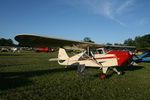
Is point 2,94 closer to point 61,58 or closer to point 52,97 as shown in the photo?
point 52,97

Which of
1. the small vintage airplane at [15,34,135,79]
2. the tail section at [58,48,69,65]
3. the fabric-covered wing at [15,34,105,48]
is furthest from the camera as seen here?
the tail section at [58,48,69,65]

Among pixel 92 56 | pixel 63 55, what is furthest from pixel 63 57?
pixel 92 56

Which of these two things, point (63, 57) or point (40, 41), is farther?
point (63, 57)

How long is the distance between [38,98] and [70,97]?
0.97m

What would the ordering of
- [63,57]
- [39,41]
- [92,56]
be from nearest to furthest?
[39,41] → [92,56] → [63,57]

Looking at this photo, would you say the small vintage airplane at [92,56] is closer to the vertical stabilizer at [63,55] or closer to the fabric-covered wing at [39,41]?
the fabric-covered wing at [39,41]

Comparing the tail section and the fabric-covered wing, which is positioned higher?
the fabric-covered wing

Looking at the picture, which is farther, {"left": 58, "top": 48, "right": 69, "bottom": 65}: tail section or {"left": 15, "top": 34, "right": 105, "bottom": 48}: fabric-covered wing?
{"left": 58, "top": 48, "right": 69, "bottom": 65}: tail section

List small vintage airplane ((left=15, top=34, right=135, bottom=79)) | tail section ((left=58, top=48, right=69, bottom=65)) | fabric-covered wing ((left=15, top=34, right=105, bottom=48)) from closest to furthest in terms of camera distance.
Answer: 1. fabric-covered wing ((left=15, top=34, right=105, bottom=48))
2. small vintage airplane ((left=15, top=34, right=135, bottom=79))
3. tail section ((left=58, top=48, right=69, bottom=65))

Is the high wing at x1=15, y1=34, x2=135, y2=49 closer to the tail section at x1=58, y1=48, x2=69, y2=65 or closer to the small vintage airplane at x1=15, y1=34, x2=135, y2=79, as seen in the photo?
the small vintage airplane at x1=15, y1=34, x2=135, y2=79

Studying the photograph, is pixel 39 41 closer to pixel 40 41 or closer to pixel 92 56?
pixel 40 41

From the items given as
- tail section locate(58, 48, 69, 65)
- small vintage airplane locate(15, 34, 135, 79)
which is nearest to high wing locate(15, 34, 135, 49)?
small vintage airplane locate(15, 34, 135, 79)

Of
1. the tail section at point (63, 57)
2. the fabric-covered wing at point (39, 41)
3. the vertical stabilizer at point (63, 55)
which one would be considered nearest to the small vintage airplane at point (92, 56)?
the fabric-covered wing at point (39, 41)

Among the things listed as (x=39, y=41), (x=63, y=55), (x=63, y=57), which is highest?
(x=39, y=41)
